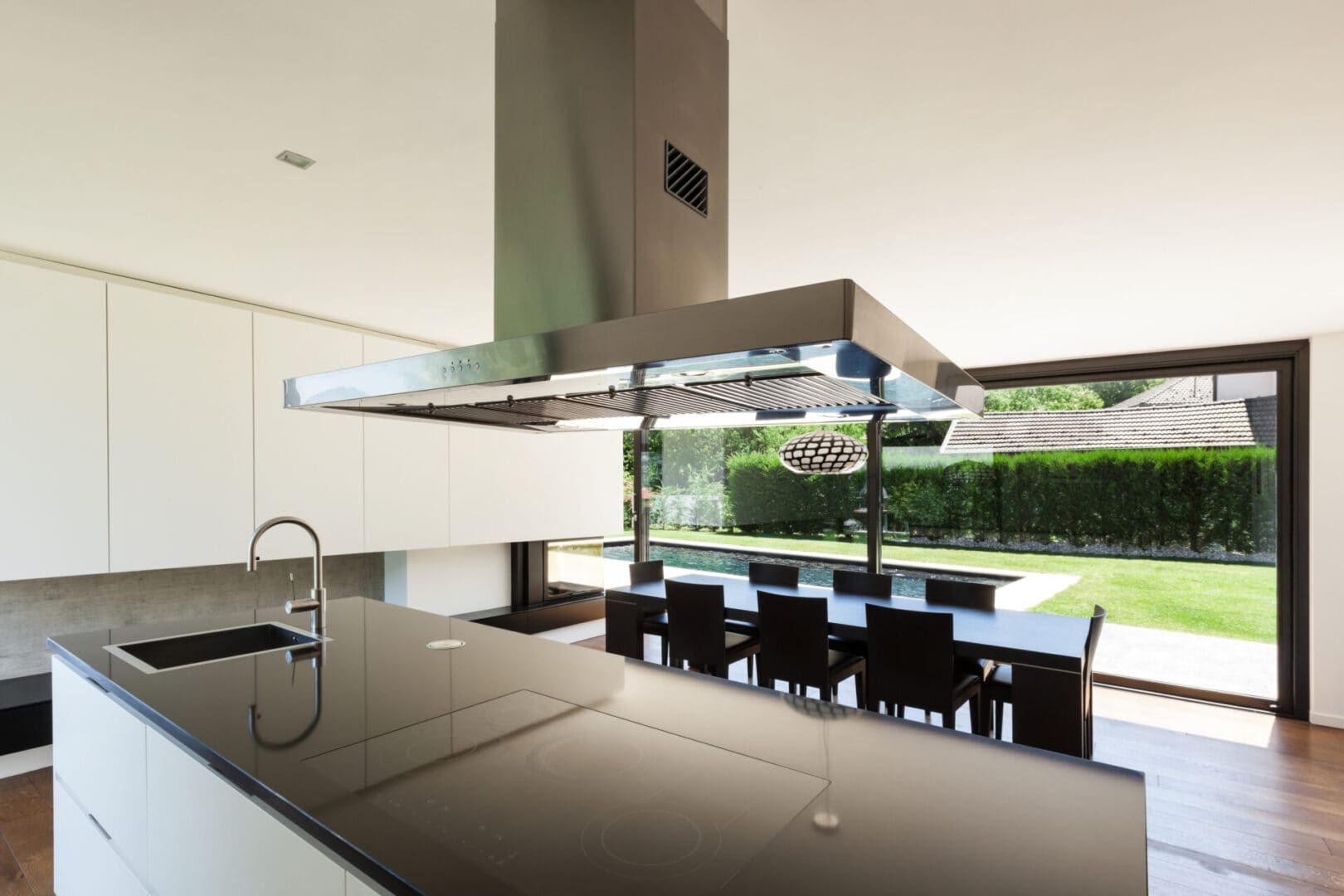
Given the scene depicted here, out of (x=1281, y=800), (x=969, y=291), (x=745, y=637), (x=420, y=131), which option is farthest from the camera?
(x=745, y=637)

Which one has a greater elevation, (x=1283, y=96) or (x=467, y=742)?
(x=1283, y=96)

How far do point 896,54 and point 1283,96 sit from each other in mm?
1005

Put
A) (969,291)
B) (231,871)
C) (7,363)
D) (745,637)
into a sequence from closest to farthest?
(231,871) < (7,363) < (969,291) < (745,637)

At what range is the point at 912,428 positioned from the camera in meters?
5.55

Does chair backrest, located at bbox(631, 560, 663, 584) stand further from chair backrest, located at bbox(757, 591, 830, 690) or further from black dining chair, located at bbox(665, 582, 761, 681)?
chair backrest, located at bbox(757, 591, 830, 690)

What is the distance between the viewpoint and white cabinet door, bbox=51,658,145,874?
5.71 ft

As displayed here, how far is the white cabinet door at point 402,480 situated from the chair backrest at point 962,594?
122 inches

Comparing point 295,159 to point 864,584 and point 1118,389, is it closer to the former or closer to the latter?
point 864,584

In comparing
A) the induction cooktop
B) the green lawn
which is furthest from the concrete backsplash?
the green lawn

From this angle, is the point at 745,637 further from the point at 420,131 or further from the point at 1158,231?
the point at 420,131

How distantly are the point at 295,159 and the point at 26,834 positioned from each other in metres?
2.91

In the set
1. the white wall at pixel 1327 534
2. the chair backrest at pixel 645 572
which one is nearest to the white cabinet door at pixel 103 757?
the chair backrest at pixel 645 572

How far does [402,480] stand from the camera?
14.5ft

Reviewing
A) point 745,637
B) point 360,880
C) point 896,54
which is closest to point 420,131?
point 896,54
